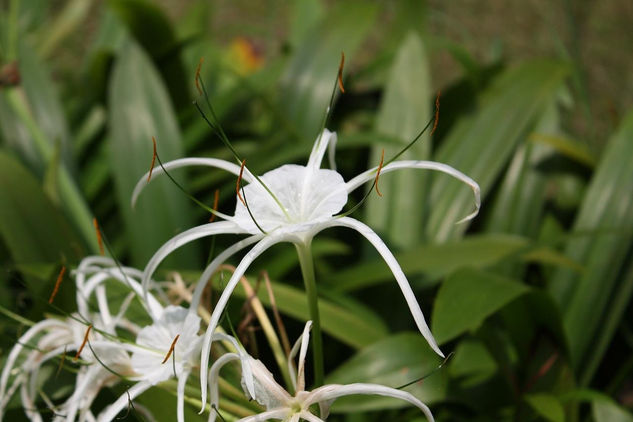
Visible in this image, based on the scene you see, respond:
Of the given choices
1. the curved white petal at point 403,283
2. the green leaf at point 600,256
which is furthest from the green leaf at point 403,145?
the curved white petal at point 403,283

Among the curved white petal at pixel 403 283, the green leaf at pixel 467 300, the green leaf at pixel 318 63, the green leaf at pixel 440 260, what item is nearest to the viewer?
the curved white petal at pixel 403 283

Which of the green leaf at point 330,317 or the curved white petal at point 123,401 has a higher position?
the curved white petal at point 123,401

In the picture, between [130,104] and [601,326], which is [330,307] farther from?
[130,104]

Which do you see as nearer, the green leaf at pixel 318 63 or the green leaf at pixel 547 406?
the green leaf at pixel 547 406

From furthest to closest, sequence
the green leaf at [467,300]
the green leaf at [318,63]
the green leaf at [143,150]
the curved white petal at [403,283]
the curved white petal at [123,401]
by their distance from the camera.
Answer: the green leaf at [318,63]
the green leaf at [143,150]
the green leaf at [467,300]
the curved white petal at [123,401]
the curved white petal at [403,283]

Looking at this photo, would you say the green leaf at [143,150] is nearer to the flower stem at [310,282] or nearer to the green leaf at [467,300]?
the green leaf at [467,300]

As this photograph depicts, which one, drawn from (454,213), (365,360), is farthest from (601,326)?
(365,360)
